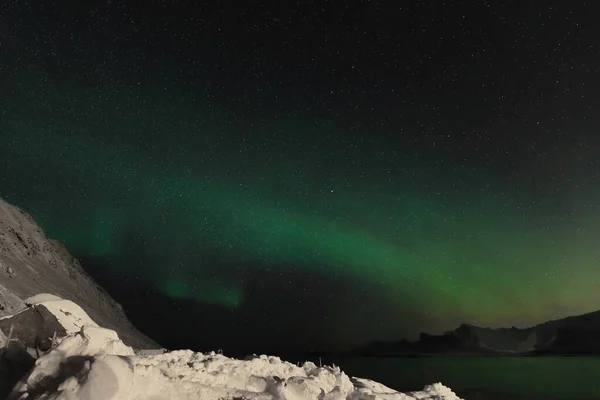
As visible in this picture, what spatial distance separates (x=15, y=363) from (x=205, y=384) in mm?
5201

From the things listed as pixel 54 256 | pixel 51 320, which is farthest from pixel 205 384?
pixel 54 256

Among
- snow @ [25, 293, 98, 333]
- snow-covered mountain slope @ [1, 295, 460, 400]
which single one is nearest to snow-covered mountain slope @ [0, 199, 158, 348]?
snow @ [25, 293, 98, 333]

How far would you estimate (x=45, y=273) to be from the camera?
309 feet

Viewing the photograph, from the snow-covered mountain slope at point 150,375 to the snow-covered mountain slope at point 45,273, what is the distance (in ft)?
189

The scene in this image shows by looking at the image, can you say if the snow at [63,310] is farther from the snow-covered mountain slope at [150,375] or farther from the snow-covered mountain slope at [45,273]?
the snow-covered mountain slope at [45,273]

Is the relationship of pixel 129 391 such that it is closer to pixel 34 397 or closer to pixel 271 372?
pixel 34 397

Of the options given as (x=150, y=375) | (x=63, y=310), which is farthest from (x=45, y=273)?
(x=150, y=375)

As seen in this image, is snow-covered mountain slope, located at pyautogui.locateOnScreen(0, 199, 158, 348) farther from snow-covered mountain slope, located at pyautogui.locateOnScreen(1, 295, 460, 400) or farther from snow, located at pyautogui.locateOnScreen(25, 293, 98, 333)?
snow-covered mountain slope, located at pyautogui.locateOnScreen(1, 295, 460, 400)

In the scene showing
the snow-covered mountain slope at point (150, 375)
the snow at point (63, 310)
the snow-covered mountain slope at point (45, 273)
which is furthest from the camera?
the snow-covered mountain slope at point (45, 273)

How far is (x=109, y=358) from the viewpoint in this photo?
33.9 ft

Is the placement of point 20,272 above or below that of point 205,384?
above

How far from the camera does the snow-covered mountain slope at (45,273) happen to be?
77.1 meters

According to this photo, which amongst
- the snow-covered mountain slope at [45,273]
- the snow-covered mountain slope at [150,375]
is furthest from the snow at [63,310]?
the snow-covered mountain slope at [45,273]

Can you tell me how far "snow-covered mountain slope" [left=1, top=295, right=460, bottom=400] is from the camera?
1012cm
